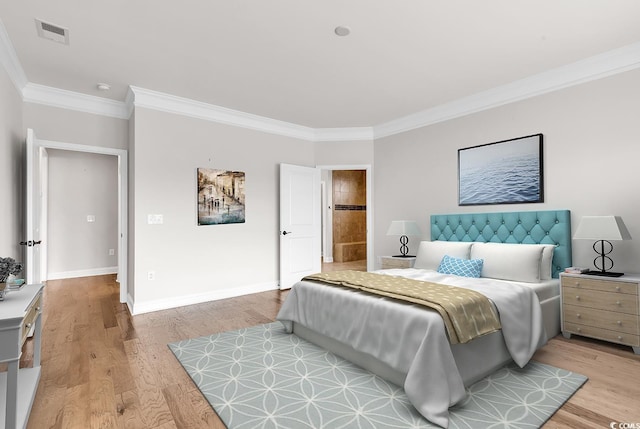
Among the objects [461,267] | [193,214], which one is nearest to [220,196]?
[193,214]

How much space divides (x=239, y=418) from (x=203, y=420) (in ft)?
0.68

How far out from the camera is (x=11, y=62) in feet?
10.5

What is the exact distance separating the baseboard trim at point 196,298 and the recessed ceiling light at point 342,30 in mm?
3592

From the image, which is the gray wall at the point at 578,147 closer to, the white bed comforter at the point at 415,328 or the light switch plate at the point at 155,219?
the white bed comforter at the point at 415,328

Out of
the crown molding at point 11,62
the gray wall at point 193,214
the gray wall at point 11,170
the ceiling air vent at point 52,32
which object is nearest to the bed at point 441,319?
the gray wall at point 193,214

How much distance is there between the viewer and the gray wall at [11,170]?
309 centimetres

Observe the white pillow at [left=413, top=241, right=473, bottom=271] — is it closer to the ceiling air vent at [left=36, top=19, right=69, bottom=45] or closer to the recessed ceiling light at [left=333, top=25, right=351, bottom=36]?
the recessed ceiling light at [left=333, top=25, right=351, bottom=36]

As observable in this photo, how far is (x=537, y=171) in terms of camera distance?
3.72 m

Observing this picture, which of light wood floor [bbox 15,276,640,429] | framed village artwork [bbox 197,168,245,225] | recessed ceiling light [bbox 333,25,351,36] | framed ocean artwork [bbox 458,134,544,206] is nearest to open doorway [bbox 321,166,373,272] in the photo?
framed village artwork [bbox 197,168,245,225]

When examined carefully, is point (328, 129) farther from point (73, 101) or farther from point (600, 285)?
point (600, 285)

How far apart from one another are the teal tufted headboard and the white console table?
424cm

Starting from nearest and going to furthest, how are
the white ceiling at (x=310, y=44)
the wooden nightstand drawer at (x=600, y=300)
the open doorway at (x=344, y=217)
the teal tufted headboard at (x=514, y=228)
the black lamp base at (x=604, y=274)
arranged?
the white ceiling at (x=310, y=44)
the wooden nightstand drawer at (x=600, y=300)
the black lamp base at (x=604, y=274)
the teal tufted headboard at (x=514, y=228)
the open doorway at (x=344, y=217)

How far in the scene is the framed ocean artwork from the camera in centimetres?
375

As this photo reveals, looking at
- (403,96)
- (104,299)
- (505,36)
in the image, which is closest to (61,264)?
(104,299)
